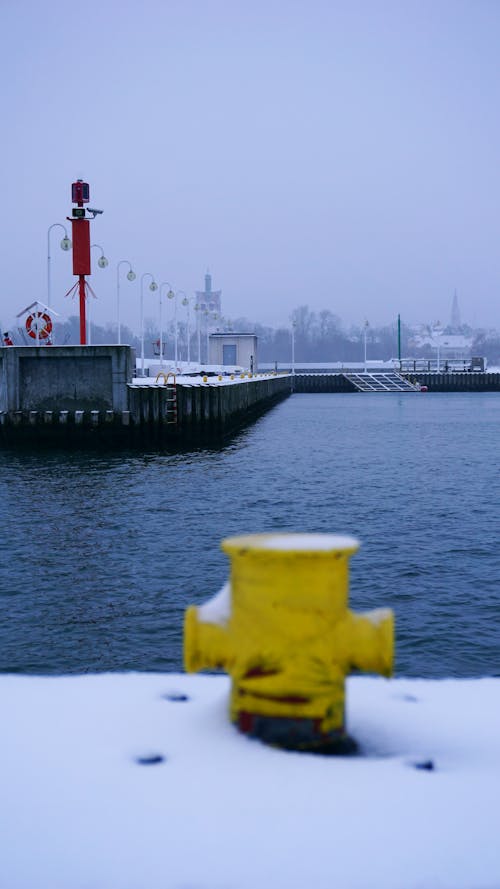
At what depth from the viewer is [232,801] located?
12.0ft

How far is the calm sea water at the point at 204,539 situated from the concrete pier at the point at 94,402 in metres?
2.56

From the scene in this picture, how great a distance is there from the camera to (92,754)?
4086 millimetres

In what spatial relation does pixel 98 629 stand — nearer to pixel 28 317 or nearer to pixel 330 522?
pixel 330 522

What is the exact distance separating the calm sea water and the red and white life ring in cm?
988

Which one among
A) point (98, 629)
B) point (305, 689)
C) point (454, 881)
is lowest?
point (98, 629)

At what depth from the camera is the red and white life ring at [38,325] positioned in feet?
143

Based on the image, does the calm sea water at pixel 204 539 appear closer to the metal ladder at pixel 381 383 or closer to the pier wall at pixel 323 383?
the metal ladder at pixel 381 383

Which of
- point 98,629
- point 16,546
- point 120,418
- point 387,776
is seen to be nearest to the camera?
point 387,776

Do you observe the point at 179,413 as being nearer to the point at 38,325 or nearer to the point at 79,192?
the point at 38,325

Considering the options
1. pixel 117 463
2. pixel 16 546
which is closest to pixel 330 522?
pixel 16 546

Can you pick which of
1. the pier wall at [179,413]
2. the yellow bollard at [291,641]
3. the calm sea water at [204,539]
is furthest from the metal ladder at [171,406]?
the yellow bollard at [291,641]

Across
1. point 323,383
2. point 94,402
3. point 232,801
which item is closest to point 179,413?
point 94,402

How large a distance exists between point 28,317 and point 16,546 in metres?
28.4

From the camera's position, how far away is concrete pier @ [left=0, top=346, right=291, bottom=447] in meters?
37.8
